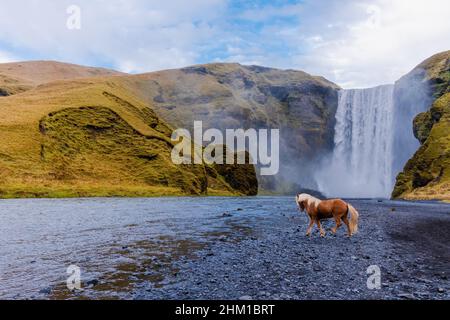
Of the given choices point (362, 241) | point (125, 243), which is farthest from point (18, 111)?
point (362, 241)

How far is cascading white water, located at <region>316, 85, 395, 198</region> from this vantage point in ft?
482

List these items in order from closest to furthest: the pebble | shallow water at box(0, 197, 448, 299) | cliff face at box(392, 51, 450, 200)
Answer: the pebble
shallow water at box(0, 197, 448, 299)
cliff face at box(392, 51, 450, 200)

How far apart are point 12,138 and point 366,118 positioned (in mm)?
136832

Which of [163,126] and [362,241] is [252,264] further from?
[163,126]

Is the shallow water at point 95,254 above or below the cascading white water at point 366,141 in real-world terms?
below

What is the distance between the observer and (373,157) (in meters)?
152

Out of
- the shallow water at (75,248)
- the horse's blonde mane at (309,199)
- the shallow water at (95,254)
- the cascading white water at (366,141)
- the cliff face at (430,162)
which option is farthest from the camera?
the cascading white water at (366,141)

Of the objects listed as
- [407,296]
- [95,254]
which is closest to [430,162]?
[407,296]

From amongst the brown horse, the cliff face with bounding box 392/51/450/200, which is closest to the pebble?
the brown horse

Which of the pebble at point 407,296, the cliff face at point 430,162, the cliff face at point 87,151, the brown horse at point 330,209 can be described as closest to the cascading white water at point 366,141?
the cliff face at point 430,162

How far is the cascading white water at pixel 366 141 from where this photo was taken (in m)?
147

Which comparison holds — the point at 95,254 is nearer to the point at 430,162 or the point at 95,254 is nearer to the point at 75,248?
the point at 75,248

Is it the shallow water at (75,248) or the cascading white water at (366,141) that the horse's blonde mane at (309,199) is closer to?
the shallow water at (75,248)

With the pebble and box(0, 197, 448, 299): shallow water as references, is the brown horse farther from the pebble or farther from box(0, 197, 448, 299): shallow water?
the pebble
